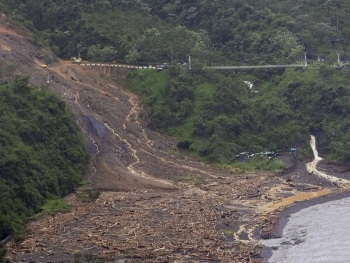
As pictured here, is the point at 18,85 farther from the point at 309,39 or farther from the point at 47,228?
the point at 309,39

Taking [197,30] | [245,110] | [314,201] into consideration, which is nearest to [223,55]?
[197,30]

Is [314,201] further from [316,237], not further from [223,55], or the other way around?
[223,55]

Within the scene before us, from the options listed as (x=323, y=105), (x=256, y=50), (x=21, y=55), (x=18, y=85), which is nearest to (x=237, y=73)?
(x=256, y=50)

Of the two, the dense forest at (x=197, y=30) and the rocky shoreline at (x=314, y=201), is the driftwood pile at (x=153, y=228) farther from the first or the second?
the dense forest at (x=197, y=30)

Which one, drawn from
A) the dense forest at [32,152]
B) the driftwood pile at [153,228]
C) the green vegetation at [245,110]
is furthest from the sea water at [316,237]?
the dense forest at [32,152]

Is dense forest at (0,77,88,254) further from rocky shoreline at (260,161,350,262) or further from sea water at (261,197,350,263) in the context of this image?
sea water at (261,197,350,263)
